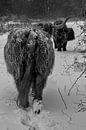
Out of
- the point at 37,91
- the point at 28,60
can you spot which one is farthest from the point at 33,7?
the point at 28,60

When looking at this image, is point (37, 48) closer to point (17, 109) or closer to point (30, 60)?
point (30, 60)

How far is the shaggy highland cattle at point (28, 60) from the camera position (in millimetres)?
3691

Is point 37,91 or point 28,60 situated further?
point 37,91

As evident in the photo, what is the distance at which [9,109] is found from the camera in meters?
4.02

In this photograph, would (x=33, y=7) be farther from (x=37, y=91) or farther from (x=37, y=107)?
(x=37, y=107)

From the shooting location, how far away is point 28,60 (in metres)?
3.69

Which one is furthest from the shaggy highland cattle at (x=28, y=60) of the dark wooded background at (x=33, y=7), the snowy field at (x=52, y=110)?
the dark wooded background at (x=33, y=7)

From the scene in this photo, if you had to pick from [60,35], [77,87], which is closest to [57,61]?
[60,35]

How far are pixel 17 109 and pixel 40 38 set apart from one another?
48.6 inches

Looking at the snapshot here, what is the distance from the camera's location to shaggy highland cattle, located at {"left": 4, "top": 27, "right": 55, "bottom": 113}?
12.1 ft

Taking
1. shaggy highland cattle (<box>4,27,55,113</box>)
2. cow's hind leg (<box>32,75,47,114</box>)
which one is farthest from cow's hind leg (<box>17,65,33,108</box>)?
cow's hind leg (<box>32,75,47,114</box>)

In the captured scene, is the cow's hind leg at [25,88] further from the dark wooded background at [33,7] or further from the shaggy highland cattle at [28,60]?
the dark wooded background at [33,7]

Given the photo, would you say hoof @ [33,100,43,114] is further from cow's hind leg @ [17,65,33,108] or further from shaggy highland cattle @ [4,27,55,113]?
cow's hind leg @ [17,65,33,108]

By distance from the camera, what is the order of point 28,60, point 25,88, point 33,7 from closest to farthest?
point 28,60 < point 25,88 < point 33,7
